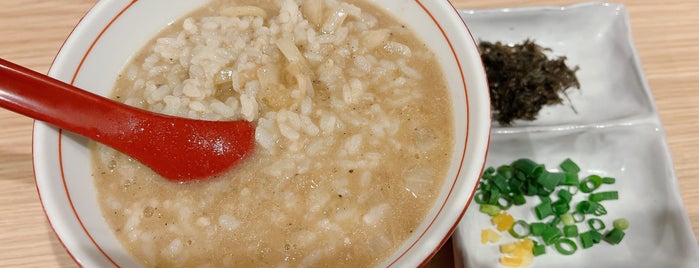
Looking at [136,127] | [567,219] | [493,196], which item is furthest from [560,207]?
[136,127]

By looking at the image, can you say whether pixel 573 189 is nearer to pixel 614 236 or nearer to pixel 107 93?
pixel 614 236

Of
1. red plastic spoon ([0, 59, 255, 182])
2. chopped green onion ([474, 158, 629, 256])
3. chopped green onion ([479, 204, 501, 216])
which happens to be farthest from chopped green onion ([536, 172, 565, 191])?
red plastic spoon ([0, 59, 255, 182])

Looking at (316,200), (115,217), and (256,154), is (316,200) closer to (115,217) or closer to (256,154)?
(256,154)

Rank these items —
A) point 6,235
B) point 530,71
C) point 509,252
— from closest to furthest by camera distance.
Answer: point 6,235 < point 509,252 < point 530,71

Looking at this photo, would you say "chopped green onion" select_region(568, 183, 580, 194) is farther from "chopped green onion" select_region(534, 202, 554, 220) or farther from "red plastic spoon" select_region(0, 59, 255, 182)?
"red plastic spoon" select_region(0, 59, 255, 182)

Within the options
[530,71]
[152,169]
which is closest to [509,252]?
[530,71]
